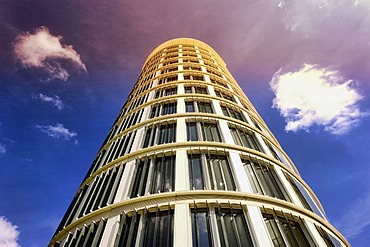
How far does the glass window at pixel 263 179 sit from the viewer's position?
10641mm

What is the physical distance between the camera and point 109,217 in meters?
9.11

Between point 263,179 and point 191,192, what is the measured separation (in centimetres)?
401

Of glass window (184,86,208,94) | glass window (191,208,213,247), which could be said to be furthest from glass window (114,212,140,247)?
glass window (184,86,208,94)

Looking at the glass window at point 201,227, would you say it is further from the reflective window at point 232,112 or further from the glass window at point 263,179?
the reflective window at point 232,112

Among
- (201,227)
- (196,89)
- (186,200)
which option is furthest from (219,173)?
(196,89)

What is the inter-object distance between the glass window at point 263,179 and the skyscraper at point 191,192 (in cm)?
5

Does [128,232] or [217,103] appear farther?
[217,103]

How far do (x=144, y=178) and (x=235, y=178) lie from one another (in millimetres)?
3844

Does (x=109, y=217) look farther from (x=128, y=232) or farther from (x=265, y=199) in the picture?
(x=265, y=199)

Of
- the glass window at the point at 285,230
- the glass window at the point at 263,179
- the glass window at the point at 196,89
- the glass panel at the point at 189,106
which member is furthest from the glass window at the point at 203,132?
the glass window at the point at 196,89

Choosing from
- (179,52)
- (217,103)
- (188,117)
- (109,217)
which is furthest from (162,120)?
(179,52)

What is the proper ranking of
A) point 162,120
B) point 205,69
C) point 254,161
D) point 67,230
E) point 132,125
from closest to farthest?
point 67,230
point 254,161
point 162,120
point 132,125
point 205,69

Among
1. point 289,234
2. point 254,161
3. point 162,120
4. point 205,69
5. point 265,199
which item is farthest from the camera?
point 205,69

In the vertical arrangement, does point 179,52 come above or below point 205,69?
above
